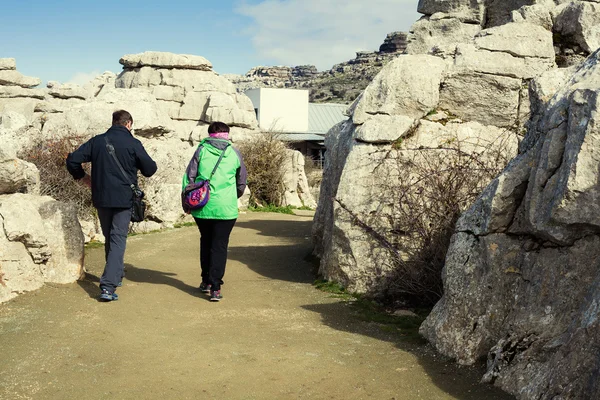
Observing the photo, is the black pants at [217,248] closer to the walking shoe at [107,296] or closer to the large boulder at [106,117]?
the walking shoe at [107,296]

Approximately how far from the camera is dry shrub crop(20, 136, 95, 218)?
35.5ft

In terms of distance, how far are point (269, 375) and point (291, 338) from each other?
86 cm

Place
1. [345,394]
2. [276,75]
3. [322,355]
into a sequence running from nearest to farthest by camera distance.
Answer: [345,394], [322,355], [276,75]

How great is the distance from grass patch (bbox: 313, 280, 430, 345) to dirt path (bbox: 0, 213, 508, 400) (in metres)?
0.10

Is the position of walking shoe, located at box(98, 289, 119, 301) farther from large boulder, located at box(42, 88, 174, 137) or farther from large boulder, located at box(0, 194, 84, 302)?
large boulder, located at box(42, 88, 174, 137)

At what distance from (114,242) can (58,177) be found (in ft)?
16.1

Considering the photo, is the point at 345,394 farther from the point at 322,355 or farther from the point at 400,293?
the point at 400,293

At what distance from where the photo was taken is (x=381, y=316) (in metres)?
6.19

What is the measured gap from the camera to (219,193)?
21.5 ft

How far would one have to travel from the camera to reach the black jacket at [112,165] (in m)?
6.45

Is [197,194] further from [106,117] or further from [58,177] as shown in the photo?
[106,117]

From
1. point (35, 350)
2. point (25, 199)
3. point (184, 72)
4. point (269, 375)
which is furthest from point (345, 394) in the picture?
point (184, 72)

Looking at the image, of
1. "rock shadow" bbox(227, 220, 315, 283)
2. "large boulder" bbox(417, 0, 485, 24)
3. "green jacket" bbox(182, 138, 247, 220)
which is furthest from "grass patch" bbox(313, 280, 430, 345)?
"large boulder" bbox(417, 0, 485, 24)

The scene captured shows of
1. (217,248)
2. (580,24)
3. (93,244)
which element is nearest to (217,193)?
(217,248)
